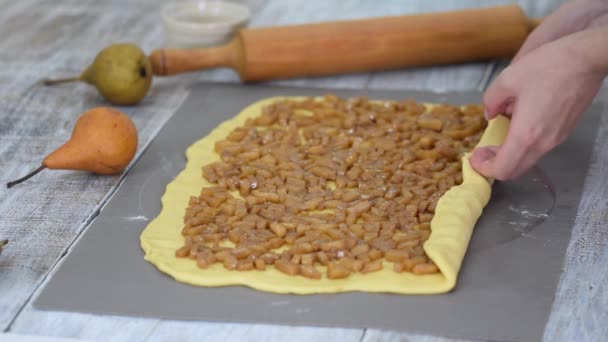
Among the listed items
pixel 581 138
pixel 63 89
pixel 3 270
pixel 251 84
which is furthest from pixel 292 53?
pixel 3 270

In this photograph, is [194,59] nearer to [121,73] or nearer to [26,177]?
[121,73]

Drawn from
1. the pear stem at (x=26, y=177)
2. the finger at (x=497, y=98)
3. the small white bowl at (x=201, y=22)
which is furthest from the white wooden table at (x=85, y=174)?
the finger at (x=497, y=98)

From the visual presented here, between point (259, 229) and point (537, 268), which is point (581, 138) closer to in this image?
point (537, 268)

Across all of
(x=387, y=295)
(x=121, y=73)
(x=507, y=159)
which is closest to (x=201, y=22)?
(x=121, y=73)

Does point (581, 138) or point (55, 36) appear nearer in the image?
point (581, 138)

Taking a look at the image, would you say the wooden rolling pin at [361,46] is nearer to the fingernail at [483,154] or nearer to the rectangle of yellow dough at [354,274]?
the rectangle of yellow dough at [354,274]
